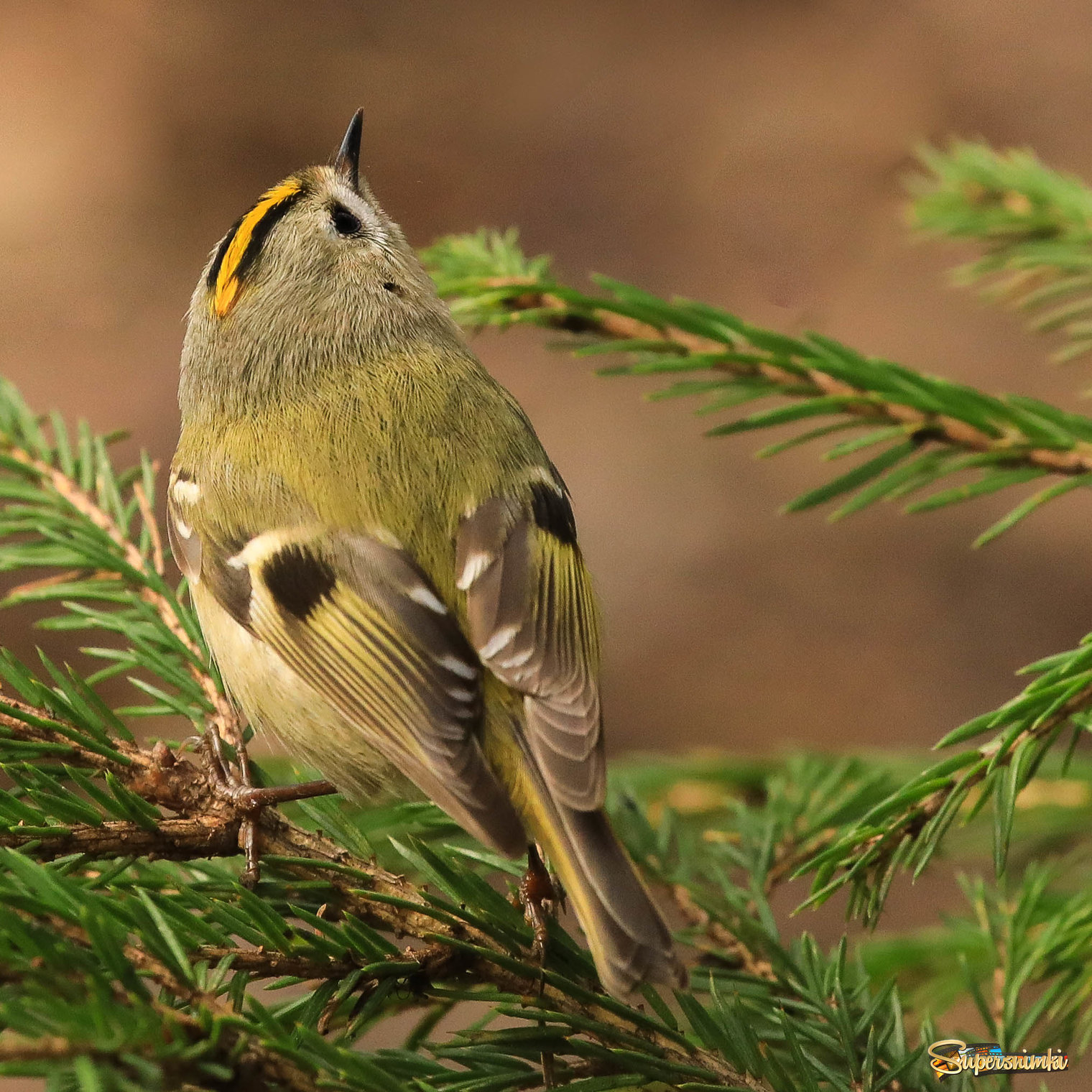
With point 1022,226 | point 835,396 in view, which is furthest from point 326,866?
point 1022,226

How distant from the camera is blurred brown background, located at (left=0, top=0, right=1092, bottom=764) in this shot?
2.69 metres

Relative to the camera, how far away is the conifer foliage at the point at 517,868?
555 mm

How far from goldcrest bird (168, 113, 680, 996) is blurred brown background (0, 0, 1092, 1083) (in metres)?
1.56

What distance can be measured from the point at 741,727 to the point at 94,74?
2.47 metres

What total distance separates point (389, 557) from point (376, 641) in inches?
2.6

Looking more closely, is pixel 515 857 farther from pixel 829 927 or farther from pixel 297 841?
pixel 829 927

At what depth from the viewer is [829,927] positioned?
91.9 inches

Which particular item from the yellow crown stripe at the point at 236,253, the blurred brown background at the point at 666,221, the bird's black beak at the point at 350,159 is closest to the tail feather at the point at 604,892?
the yellow crown stripe at the point at 236,253

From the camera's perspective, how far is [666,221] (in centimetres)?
332

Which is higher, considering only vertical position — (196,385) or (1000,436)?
(196,385)

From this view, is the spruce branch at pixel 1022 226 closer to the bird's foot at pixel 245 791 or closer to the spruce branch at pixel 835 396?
the spruce branch at pixel 835 396

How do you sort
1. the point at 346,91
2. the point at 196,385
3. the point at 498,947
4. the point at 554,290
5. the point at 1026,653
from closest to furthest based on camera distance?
1. the point at 498,947
2. the point at 554,290
3. the point at 196,385
4. the point at 1026,653
5. the point at 346,91

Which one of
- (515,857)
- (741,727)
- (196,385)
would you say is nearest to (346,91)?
(741,727)

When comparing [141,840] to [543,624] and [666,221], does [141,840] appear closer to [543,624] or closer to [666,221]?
[543,624]
